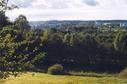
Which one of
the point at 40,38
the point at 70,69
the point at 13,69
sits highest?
the point at 13,69

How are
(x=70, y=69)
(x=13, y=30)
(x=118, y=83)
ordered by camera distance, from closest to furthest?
(x=13, y=30) → (x=118, y=83) → (x=70, y=69)

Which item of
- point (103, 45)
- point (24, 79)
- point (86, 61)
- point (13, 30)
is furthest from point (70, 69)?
point (13, 30)

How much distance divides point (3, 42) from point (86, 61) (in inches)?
3038

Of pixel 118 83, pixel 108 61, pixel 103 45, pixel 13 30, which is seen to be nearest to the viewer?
pixel 13 30

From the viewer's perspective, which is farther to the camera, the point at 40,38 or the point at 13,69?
the point at 40,38

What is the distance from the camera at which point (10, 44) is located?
14.8 m

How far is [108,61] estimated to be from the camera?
9094 cm

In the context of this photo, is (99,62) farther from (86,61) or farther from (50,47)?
(50,47)

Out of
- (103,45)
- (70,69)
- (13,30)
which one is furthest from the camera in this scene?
(103,45)

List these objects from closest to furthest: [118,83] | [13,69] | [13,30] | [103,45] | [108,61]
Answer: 1. [13,69]
2. [13,30]
3. [118,83]
4. [108,61]
5. [103,45]

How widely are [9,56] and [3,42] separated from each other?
545mm

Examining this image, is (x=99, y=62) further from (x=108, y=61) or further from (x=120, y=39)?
(x=120, y=39)

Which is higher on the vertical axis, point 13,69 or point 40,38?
point 13,69

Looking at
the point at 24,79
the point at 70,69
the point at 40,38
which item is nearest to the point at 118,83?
the point at 24,79
